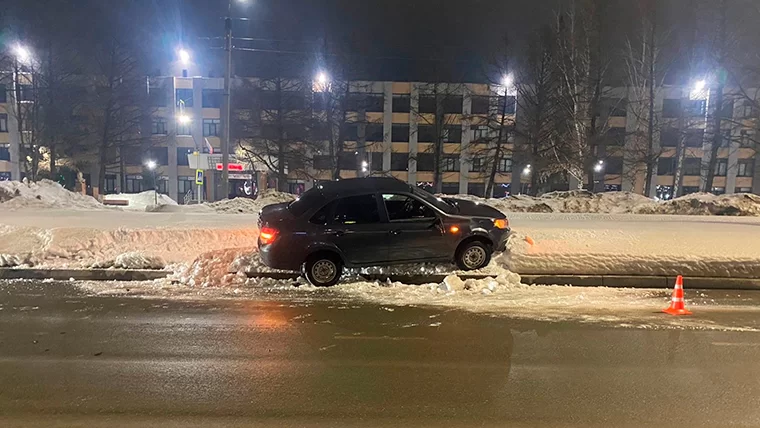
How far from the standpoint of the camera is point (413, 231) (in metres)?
8.16

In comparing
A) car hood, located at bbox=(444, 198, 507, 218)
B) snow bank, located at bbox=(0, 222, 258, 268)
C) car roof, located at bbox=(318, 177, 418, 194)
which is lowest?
snow bank, located at bbox=(0, 222, 258, 268)

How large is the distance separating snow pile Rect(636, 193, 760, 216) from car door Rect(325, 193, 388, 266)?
50.6 feet

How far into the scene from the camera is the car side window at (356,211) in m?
8.06

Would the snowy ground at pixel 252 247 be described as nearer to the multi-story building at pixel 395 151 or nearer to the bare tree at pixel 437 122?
the bare tree at pixel 437 122

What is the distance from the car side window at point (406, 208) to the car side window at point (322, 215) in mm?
1016

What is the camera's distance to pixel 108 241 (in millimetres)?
10125

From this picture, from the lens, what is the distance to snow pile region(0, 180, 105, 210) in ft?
57.4

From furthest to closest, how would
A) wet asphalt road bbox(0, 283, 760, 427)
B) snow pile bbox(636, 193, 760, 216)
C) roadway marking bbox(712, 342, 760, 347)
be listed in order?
snow pile bbox(636, 193, 760, 216) → roadway marking bbox(712, 342, 760, 347) → wet asphalt road bbox(0, 283, 760, 427)

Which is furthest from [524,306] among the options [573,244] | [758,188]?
[758,188]

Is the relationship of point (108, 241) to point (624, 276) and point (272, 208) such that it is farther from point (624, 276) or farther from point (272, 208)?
point (624, 276)

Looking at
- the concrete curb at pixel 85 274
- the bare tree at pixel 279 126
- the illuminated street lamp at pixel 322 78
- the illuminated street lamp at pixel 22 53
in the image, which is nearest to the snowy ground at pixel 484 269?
the concrete curb at pixel 85 274

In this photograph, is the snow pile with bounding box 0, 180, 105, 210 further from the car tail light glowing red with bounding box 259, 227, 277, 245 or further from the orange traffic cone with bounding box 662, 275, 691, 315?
the orange traffic cone with bounding box 662, 275, 691, 315

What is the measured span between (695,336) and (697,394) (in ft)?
6.18

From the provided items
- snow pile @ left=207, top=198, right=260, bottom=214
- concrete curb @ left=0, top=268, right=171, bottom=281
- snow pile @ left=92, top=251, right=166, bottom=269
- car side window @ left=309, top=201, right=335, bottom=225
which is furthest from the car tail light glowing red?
snow pile @ left=207, top=198, right=260, bottom=214
